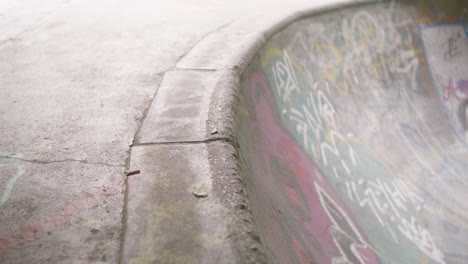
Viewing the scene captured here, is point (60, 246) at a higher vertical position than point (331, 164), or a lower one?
higher

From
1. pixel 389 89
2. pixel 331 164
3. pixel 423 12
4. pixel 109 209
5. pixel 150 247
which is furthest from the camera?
pixel 423 12

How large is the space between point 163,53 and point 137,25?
116 centimetres

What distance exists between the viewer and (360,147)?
13.4 feet

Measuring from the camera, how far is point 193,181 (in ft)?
5.07

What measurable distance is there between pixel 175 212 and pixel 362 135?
3.33 m

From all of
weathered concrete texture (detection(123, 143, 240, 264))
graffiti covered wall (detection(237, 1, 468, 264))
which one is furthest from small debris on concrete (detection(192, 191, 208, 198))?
graffiti covered wall (detection(237, 1, 468, 264))

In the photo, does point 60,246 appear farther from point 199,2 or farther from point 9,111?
point 199,2

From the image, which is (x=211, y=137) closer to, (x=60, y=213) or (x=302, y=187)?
(x=60, y=213)

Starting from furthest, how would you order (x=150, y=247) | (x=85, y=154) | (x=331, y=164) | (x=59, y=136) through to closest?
(x=331, y=164)
(x=59, y=136)
(x=85, y=154)
(x=150, y=247)

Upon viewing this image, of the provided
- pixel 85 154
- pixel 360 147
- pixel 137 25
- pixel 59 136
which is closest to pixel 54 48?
pixel 137 25

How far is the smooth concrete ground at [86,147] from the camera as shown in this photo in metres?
1.29

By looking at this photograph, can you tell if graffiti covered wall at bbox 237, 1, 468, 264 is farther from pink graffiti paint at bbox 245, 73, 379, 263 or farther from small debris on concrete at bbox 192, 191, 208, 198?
small debris on concrete at bbox 192, 191, 208, 198

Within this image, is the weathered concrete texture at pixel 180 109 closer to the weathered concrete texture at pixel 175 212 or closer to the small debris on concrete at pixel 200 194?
the weathered concrete texture at pixel 175 212

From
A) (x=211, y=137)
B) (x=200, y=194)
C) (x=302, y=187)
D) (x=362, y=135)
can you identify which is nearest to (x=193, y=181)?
(x=200, y=194)
